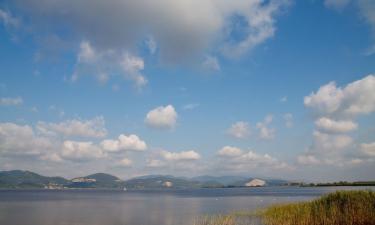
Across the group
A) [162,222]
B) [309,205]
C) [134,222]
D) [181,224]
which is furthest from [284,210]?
[134,222]

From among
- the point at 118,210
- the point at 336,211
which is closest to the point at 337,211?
the point at 336,211

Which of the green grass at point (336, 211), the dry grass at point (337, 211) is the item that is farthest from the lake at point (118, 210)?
the dry grass at point (337, 211)

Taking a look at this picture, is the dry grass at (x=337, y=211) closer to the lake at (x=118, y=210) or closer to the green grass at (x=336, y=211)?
the green grass at (x=336, y=211)

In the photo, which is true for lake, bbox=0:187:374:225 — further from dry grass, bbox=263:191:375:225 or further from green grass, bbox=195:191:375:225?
dry grass, bbox=263:191:375:225

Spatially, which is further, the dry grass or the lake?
the lake

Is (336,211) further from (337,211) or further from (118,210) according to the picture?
(118,210)

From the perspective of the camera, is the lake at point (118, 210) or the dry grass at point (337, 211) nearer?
the dry grass at point (337, 211)

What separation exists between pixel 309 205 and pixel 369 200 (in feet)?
15.7

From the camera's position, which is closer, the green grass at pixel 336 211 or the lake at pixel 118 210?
the green grass at pixel 336 211

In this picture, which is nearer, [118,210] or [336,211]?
[336,211]

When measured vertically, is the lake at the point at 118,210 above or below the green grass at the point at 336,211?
below

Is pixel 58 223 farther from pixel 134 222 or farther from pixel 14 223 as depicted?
pixel 134 222

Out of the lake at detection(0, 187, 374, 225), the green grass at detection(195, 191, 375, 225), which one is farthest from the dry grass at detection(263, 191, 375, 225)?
the lake at detection(0, 187, 374, 225)

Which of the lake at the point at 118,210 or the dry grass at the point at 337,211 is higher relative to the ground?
the dry grass at the point at 337,211
